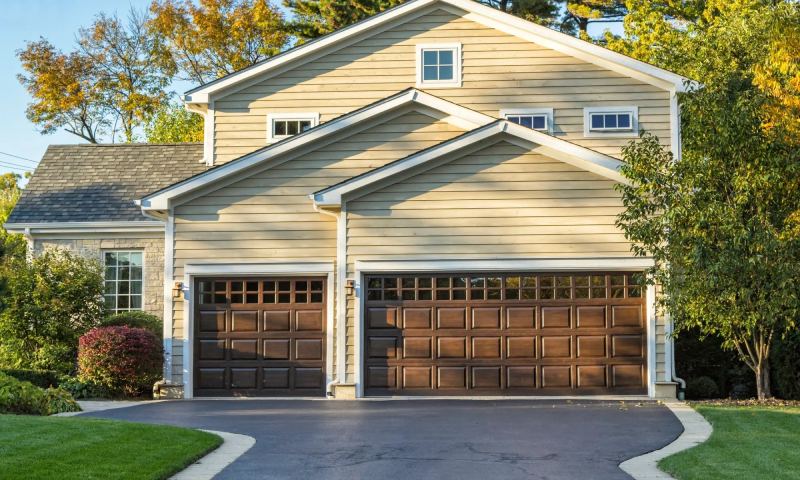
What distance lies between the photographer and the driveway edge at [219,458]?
10047mm

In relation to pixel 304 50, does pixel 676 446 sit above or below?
below

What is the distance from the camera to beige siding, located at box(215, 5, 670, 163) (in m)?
22.0

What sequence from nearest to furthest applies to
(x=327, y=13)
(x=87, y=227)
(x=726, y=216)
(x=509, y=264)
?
(x=726, y=216) < (x=509, y=264) < (x=87, y=227) < (x=327, y=13)

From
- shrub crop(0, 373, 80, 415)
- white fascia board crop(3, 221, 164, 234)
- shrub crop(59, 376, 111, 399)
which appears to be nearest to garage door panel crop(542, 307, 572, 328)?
shrub crop(59, 376, 111, 399)

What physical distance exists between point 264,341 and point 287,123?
5.43 meters

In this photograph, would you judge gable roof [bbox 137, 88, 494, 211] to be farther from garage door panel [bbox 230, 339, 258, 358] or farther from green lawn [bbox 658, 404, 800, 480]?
green lawn [bbox 658, 404, 800, 480]

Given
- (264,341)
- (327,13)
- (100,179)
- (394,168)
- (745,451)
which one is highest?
(327,13)

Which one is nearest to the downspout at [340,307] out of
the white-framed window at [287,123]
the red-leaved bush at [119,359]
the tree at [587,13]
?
the red-leaved bush at [119,359]

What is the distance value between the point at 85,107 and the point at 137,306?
1978 centimetres

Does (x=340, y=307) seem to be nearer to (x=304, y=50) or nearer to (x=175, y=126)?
(x=304, y=50)

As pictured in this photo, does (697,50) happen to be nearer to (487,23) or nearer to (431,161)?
(487,23)

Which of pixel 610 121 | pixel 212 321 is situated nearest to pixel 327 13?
pixel 610 121

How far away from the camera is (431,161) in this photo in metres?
18.9

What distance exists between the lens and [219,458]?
11133mm
